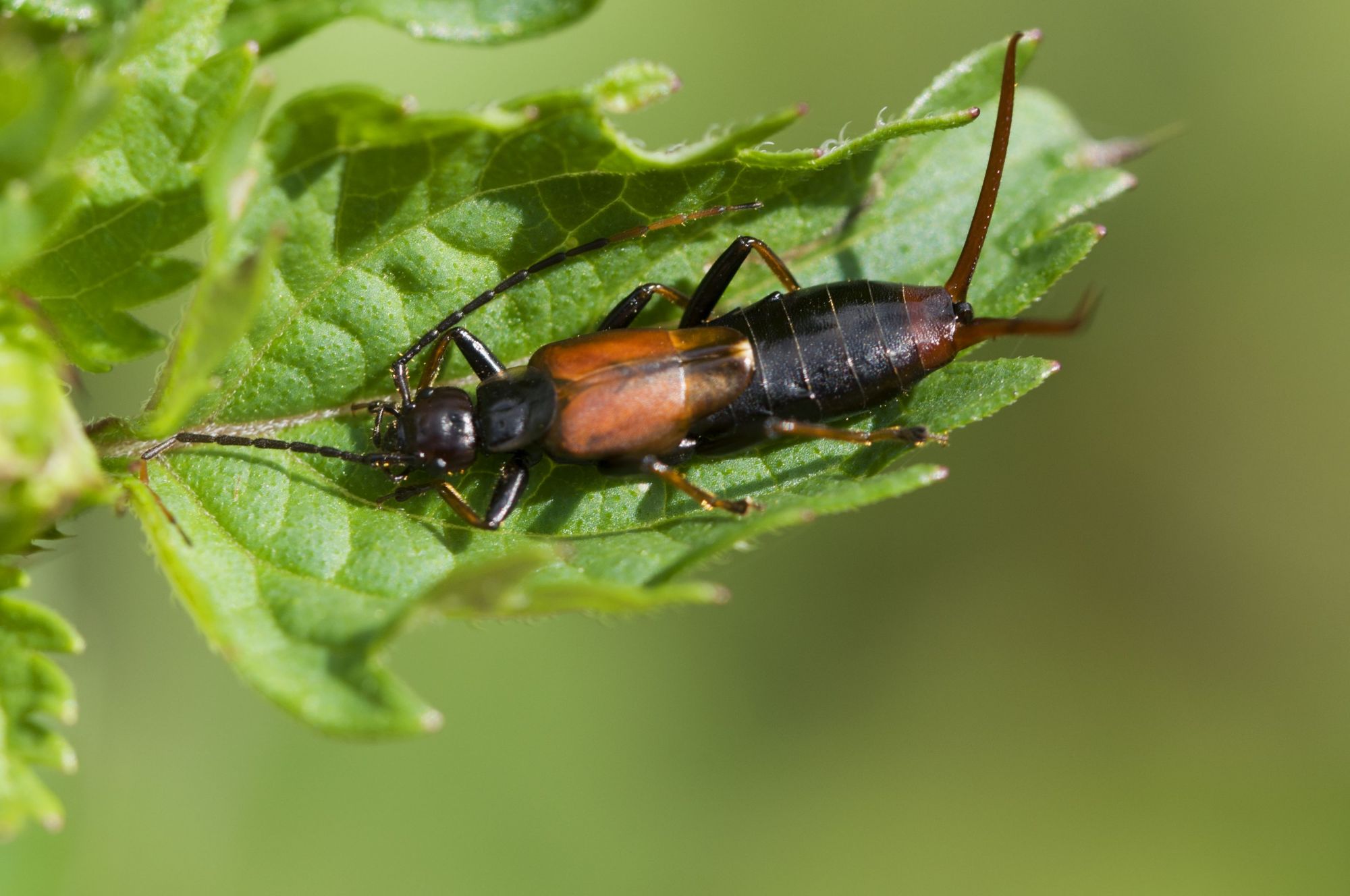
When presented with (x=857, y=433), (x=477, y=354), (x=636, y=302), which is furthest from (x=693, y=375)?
(x=477, y=354)

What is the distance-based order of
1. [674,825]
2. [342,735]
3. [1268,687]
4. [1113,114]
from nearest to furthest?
[342,735] → [674,825] → [1268,687] → [1113,114]

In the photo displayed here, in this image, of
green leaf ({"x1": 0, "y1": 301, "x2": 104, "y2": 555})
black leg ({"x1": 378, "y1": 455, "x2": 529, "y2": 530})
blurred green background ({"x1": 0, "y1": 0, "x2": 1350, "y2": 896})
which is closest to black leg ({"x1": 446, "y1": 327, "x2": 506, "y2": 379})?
black leg ({"x1": 378, "y1": 455, "x2": 529, "y2": 530})

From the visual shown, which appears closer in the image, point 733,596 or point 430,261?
point 430,261

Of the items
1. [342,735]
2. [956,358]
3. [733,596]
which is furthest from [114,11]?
[733,596]

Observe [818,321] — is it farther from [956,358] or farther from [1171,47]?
[1171,47]

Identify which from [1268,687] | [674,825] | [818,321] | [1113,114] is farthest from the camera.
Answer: [1113,114]

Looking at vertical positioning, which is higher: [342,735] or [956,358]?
[342,735]
